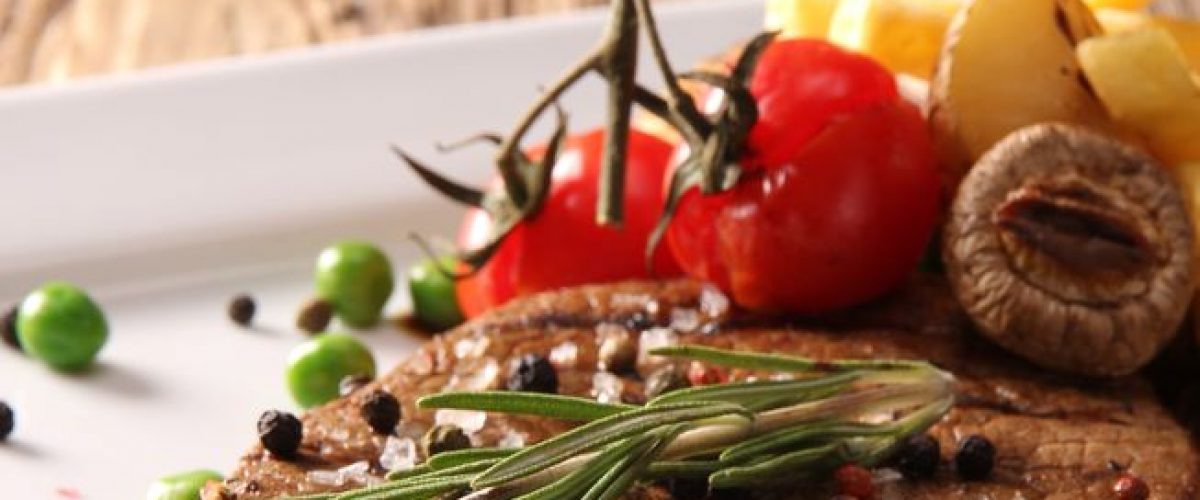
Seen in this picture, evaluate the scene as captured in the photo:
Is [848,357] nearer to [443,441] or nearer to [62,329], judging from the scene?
[443,441]

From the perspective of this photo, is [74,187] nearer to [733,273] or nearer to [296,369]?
[296,369]

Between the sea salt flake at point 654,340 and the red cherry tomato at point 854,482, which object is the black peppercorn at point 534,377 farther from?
the red cherry tomato at point 854,482

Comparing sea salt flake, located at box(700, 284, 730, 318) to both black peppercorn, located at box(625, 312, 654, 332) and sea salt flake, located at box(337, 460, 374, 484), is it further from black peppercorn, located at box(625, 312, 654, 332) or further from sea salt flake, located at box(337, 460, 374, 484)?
sea salt flake, located at box(337, 460, 374, 484)

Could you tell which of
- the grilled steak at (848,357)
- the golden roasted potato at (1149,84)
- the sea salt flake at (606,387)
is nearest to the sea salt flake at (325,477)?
the grilled steak at (848,357)

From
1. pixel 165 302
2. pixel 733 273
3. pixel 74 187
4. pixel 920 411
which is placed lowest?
pixel 920 411

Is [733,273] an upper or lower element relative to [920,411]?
upper

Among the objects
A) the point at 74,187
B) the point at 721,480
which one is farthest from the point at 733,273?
the point at 74,187

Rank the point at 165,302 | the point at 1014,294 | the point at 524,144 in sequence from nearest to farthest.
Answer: the point at 1014,294 → the point at 165,302 → the point at 524,144
